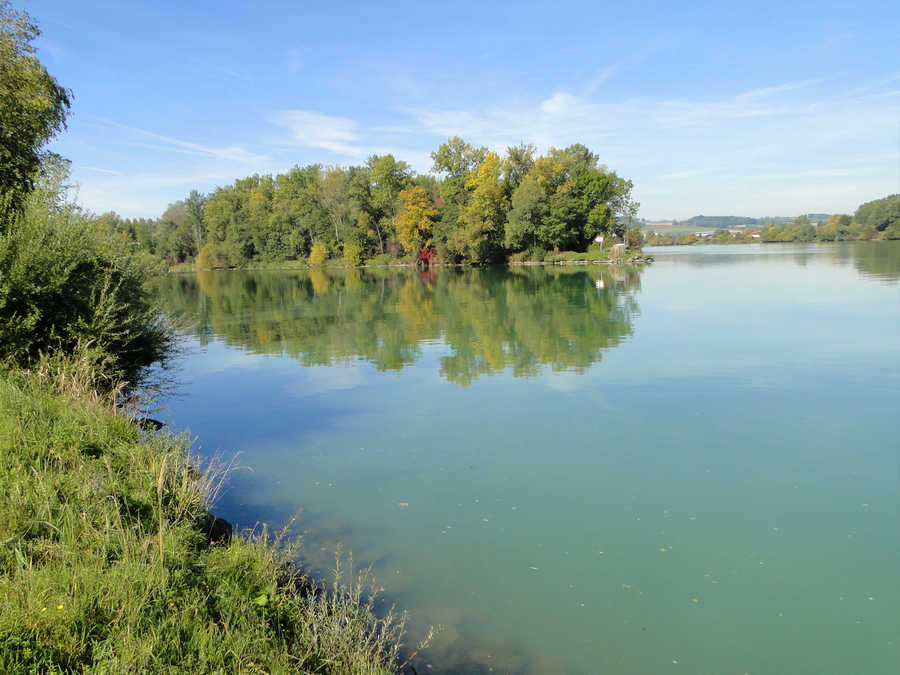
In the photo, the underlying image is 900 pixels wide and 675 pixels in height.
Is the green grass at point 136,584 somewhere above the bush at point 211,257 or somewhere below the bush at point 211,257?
below

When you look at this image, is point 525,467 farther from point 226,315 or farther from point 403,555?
point 226,315

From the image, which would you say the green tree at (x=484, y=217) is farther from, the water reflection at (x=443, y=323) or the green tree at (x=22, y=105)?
the green tree at (x=22, y=105)

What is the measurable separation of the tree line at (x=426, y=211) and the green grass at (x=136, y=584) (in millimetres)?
61459

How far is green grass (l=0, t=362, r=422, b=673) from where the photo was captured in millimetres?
3502

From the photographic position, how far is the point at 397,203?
77188 mm

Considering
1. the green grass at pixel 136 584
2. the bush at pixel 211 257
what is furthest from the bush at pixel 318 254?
the green grass at pixel 136 584

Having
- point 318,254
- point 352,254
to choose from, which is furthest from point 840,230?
point 318,254

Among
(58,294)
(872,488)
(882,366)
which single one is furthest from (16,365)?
(882,366)

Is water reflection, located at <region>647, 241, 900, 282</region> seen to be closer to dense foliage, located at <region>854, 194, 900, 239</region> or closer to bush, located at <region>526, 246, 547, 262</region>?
bush, located at <region>526, 246, 547, 262</region>

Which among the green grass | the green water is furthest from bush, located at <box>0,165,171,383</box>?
the green grass

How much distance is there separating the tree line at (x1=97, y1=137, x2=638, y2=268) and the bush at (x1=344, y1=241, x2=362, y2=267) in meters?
0.15

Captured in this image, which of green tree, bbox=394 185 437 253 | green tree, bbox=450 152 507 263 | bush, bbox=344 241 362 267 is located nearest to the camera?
green tree, bbox=450 152 507 263

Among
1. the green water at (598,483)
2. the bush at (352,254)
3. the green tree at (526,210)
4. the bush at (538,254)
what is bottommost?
the green water at (598,483)

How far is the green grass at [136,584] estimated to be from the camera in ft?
11.5
